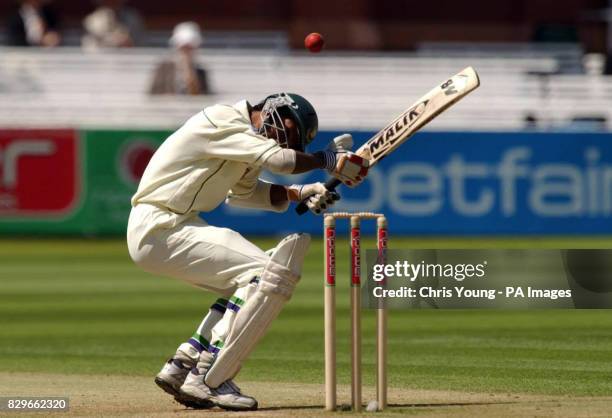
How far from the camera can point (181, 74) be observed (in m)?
20.8

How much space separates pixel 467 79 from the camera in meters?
7.32

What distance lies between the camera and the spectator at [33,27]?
74.1 feet

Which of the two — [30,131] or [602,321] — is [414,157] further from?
[602,321]

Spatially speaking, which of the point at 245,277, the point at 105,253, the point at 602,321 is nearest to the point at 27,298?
the point at 105,253

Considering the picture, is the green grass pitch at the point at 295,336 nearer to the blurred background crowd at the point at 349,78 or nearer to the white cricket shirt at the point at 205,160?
the white cricket shirt at the point at 205,160

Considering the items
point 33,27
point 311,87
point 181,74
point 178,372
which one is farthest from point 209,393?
point 33,27

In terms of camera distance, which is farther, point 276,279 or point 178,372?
point 178,372

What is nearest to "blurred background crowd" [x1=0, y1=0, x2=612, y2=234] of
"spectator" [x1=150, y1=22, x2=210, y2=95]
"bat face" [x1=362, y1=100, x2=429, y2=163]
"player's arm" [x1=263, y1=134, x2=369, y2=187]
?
"spectator" [x1=150, y1=22, x2=210, y2=95]

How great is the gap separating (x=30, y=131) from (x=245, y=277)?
12.1 metres

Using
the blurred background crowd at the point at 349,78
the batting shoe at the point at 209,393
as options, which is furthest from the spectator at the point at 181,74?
the batting shoe at the point at 209,393

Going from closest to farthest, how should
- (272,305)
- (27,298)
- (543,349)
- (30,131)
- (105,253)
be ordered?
(272,305)
(543,349)
(27,298)
(105,253)
(30,131)

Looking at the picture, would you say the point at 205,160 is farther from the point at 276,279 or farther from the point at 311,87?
the point at 311,87

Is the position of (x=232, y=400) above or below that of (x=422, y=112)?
below

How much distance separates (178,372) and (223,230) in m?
0.77
